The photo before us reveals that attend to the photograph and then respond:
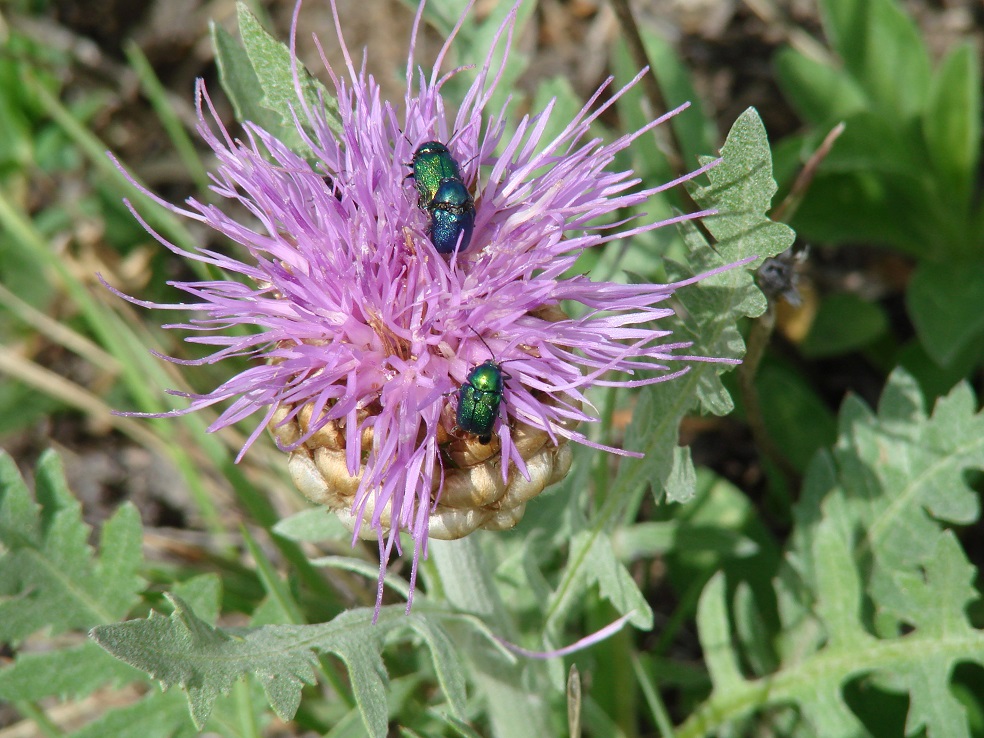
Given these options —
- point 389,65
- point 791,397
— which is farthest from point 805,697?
point 389,65

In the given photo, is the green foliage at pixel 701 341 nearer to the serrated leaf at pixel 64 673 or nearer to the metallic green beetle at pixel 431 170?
the metallic green beetle at pixel 431 170

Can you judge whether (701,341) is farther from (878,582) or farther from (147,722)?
(147,722)

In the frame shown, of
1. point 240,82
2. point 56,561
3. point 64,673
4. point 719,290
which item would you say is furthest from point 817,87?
point 64,673

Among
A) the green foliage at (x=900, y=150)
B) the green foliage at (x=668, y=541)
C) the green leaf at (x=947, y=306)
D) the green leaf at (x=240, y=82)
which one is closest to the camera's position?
the green foliage at (x=668, y=541)

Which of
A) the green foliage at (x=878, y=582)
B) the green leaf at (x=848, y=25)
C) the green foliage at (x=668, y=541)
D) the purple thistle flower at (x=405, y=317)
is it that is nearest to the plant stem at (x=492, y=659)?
the green foliage at (x=668, y=541)

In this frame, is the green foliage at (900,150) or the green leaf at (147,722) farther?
the green foliage at (900,150)
